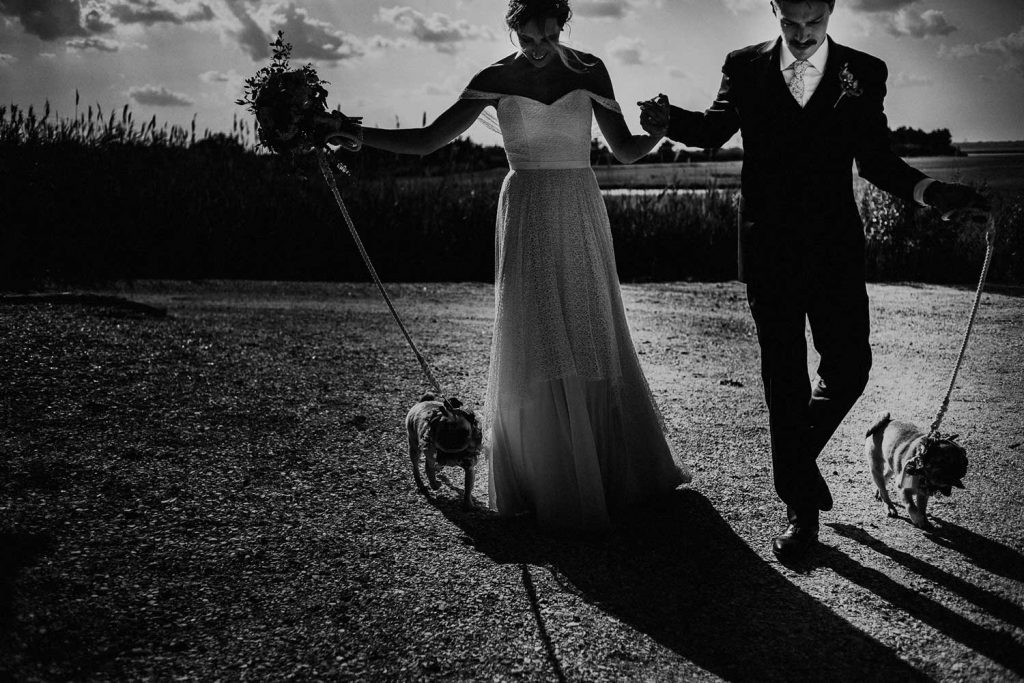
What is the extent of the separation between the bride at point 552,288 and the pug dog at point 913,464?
1.32m

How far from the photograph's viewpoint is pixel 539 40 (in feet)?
14.4

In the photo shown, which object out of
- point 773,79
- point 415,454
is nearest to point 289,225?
point 415,454

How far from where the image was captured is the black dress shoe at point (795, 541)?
4.09 meters

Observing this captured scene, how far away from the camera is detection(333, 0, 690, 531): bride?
443 cm

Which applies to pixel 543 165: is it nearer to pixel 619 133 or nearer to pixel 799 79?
pixel 619 133

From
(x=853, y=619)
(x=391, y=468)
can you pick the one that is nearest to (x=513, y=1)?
(x=391, y=468)

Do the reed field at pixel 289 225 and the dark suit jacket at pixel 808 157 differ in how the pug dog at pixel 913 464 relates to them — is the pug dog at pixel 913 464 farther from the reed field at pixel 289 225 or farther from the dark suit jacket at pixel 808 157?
the reed field at pixel 289 225

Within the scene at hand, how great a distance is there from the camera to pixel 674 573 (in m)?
3.96

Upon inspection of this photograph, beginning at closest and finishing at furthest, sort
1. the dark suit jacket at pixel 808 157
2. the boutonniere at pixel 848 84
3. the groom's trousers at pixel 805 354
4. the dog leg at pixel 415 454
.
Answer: the boutonniere at pixel 848 84
the dark suit jacket at pixel 808 157
the groom's trousers at pixel 805 354
the dog leg at pixel 415 454

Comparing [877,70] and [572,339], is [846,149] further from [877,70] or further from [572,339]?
[572,339]

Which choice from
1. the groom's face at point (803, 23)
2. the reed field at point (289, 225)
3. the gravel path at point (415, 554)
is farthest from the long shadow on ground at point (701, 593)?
the reed field at point (289, 225)

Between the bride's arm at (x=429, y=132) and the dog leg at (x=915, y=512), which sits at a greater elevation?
the bride's arm at (x=429, y=132)

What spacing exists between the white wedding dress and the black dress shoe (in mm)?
839

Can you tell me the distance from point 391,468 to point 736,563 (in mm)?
2245
